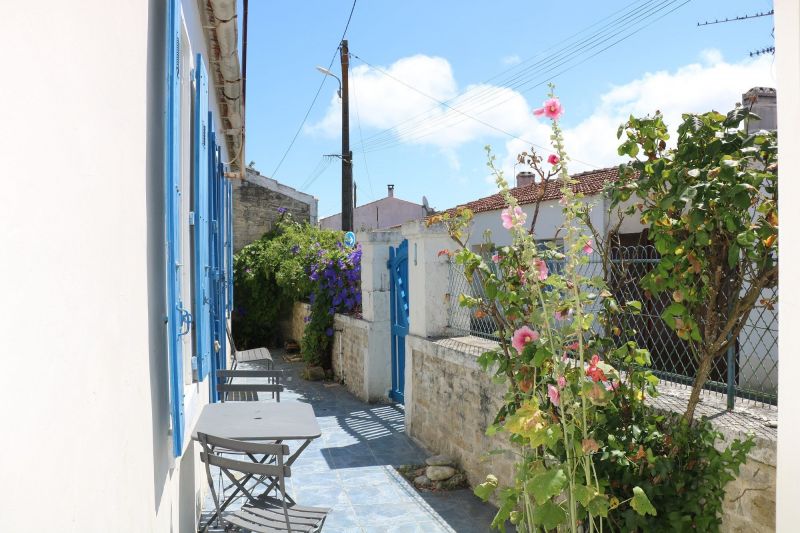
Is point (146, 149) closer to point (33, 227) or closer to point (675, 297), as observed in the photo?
point (33, 227)

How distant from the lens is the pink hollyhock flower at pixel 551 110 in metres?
3.17

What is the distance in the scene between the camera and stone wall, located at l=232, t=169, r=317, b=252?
15.4 m

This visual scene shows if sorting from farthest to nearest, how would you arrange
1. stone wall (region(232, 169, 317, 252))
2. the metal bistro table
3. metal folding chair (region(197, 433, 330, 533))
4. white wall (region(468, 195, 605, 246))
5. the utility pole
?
the utility pole, stone wall (region(232, 169, 317, 252)), white wall (region(468, 195, 605, 246)), the metal bistro table, metal folding chair (region(197, 433, 330, 533))

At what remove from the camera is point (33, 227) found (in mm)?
1229

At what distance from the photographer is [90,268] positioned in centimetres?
160

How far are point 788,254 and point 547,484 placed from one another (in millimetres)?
1442

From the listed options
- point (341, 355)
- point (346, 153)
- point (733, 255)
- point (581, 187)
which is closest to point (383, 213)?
point (346, 153)

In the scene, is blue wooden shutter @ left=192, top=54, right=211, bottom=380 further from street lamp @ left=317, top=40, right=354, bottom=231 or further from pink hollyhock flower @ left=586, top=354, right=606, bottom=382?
street lamp @ left=317, top=40, right=354, bottom=231

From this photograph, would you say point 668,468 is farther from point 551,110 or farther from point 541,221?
point 541,221

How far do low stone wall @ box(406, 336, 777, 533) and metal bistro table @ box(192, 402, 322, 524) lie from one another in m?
1.13

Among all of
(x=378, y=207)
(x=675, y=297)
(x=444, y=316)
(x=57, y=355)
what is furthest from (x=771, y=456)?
(x=378, y=207)

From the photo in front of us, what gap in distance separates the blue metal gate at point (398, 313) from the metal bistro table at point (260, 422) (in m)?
3.92

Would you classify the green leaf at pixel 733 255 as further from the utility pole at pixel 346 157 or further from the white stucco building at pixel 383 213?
the white stucco building at pixel 383 213

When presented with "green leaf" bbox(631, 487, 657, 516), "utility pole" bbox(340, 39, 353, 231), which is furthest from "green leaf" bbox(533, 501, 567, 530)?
"utility pole" bbox(340, 39, 353, 231)
